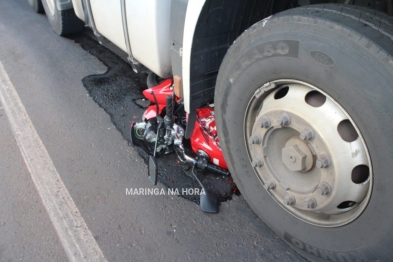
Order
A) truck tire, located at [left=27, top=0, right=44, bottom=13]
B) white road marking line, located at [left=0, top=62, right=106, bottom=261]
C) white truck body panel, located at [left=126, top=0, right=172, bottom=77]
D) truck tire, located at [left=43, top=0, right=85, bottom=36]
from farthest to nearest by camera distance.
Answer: truck tire, located at [left=27, top=0, right=44, bottom=13] < truck tire, located at [left=43, top=0, right=85, bottom=36] < white truck body panel, located at [left=126, top=0, right=172, bottom=77] < white road marking line, located at [left=0, top=62, right=106, bottom=261]

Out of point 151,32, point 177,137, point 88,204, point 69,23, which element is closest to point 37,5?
point 69,23

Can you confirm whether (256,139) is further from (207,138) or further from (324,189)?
(207,138)

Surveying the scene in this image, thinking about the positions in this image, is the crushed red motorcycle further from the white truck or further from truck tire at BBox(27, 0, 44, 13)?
truck tire at BBox(27, 0, 44, 13)

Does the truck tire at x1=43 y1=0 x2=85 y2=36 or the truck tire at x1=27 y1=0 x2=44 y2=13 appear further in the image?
the truck tire at x1=27 y1=0 x2=44 y2=13

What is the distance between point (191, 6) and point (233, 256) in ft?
4.75

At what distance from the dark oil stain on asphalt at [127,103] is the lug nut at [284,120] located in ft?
3.03

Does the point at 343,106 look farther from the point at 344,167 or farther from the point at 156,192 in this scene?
the point at 156,192

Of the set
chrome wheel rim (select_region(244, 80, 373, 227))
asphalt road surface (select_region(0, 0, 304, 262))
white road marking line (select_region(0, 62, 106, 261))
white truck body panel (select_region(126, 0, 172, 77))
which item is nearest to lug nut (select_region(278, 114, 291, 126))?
chrome wheel rim (select_region(244, 80, 373, 227))

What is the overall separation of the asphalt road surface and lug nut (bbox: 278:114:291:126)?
848 millimetres

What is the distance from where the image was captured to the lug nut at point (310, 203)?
5.60ft

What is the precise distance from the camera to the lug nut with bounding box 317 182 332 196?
1.62m

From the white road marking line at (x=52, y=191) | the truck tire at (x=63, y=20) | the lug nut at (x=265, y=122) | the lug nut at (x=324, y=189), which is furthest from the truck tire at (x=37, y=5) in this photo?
the lug nut at (x=324, y=189)

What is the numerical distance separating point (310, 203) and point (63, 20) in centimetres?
415

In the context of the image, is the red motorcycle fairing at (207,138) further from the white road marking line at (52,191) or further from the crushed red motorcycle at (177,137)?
the white road marking line at (52,191)
